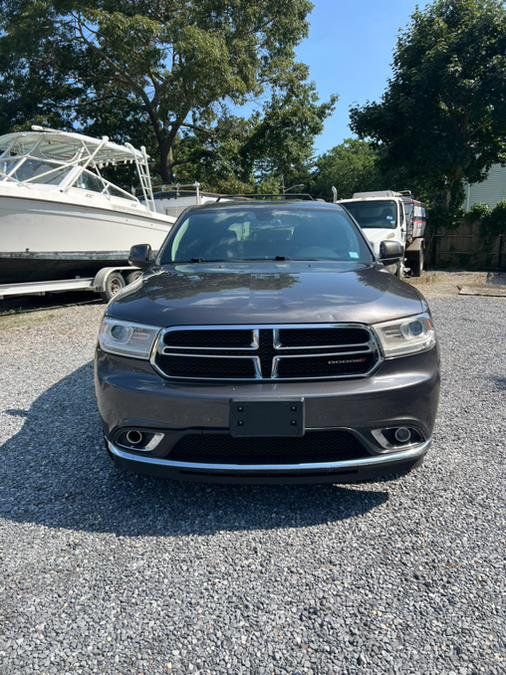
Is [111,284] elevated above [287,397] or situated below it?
below

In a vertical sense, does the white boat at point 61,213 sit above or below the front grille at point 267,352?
above

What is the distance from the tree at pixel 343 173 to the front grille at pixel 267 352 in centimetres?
4427

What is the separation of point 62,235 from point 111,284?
1.29 meters

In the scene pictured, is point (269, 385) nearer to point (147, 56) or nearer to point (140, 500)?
point (140, 500)

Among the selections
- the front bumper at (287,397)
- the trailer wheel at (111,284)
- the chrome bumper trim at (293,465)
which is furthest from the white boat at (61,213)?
the chrome bumper trim at (293,465)

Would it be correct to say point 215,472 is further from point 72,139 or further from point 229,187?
point 229,187

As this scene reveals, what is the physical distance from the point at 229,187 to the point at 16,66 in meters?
9.29

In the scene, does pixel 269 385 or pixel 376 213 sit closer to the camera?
pixel 269 385

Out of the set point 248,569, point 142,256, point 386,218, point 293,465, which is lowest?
point 248,569

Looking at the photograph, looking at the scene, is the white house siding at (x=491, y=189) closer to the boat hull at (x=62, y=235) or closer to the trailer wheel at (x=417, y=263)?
the trailer wheel at (x=417, y=263)

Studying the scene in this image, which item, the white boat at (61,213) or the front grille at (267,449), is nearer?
the front grille at (267,449)

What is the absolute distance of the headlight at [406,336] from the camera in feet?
7.58

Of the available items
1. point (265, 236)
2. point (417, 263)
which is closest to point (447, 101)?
point (417, 263)

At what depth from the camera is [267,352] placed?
227 centimetres
